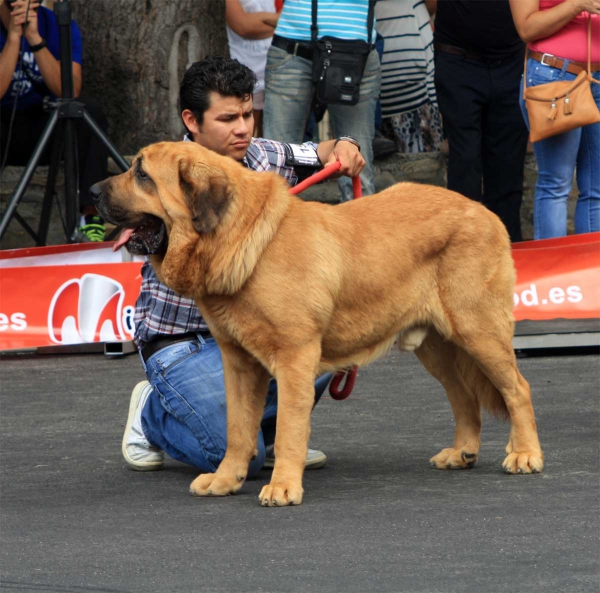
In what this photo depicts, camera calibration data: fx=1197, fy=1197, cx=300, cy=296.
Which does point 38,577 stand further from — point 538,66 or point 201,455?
point 538,66

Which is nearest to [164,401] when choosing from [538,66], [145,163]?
[145,163]

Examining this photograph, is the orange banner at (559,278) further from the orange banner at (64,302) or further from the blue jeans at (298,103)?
the orange banner at (64,302)

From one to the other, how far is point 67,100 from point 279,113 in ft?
5.50

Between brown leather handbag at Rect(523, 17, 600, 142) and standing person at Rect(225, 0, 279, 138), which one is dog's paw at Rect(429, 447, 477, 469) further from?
standing person at Rect(225, 0, 279, 138)

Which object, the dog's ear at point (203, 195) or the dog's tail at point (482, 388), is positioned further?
the dog's tail at point (482, 388)

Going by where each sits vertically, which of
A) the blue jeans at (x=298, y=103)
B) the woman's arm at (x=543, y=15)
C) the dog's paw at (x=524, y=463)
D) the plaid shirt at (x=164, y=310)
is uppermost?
the woman's arm at (x=543, y=15)

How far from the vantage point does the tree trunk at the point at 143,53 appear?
10.5m

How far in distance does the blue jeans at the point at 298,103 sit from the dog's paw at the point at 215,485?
12.5 ft

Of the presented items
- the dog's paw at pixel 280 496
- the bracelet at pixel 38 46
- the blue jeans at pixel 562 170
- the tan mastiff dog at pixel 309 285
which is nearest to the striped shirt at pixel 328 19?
the blue jeans at pixel 562 170

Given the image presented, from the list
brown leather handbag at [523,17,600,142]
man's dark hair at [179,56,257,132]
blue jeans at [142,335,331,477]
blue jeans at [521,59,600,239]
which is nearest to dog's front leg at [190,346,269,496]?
blue jeans at [142,335,331,477]

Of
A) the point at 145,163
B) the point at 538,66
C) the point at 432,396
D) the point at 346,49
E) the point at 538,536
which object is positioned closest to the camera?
the point at 538,536

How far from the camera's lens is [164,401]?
5156mm

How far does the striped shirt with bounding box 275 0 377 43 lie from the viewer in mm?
7863

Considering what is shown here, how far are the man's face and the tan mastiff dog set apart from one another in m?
0.53
